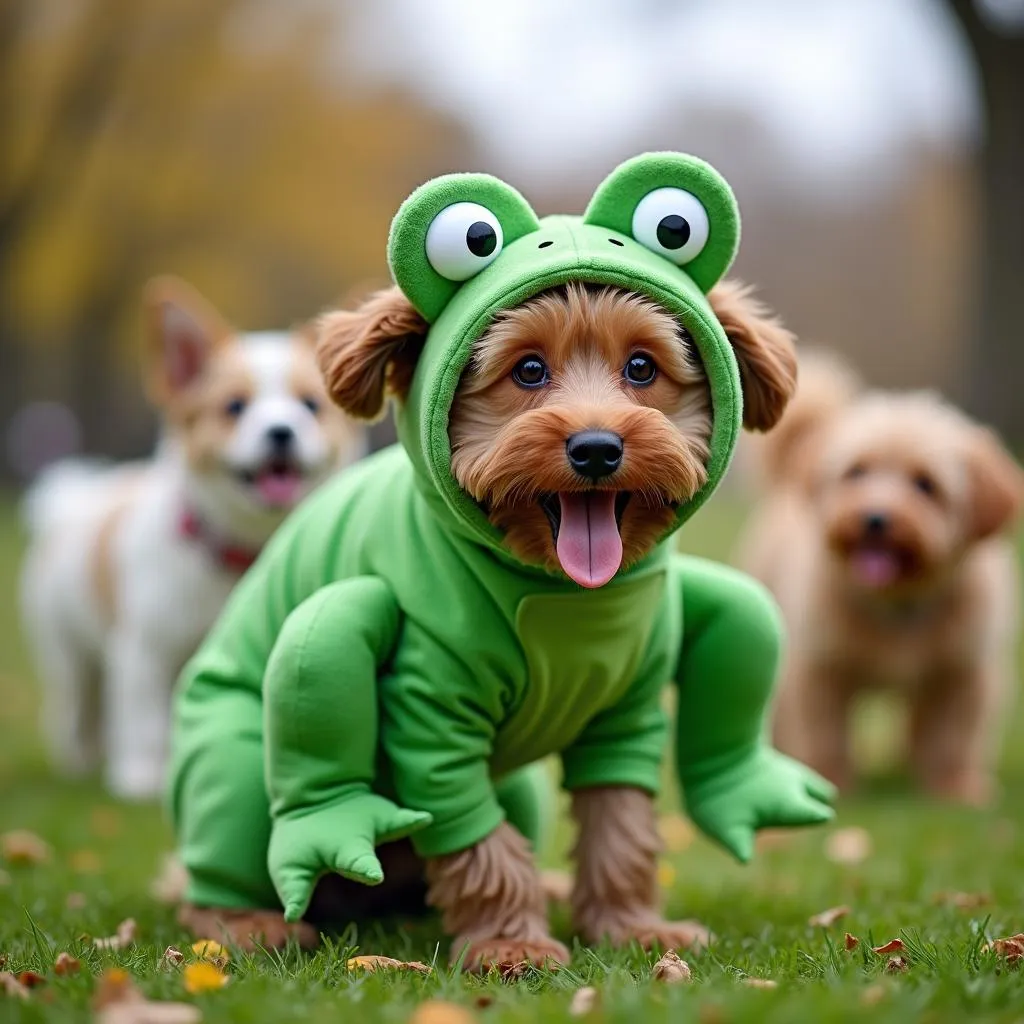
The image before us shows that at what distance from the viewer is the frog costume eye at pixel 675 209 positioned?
9.94 feet

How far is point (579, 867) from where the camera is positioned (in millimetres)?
3395

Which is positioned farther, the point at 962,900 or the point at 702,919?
the point at 962,900

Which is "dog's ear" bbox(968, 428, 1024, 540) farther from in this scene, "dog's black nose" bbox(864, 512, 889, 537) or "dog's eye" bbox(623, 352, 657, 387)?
"dog's eye" bbox(623, 352, 657, 387)

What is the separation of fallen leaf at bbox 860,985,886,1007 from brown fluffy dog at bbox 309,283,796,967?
0.80 m

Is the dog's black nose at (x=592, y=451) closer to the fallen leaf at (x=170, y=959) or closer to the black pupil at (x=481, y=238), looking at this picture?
the black pupil at (x=481, y=238)

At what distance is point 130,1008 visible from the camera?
92.7 inches

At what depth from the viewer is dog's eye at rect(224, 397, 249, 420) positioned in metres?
6.01

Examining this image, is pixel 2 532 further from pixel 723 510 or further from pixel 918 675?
pixel 918 675

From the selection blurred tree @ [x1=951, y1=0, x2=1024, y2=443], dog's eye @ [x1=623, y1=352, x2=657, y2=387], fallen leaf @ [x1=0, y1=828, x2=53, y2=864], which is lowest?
fallen leaf @ [x1=0, y1=828, x2=53, y2=864]

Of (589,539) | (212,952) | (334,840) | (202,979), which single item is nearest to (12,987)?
(202,979)

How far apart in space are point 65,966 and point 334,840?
1.87 ft

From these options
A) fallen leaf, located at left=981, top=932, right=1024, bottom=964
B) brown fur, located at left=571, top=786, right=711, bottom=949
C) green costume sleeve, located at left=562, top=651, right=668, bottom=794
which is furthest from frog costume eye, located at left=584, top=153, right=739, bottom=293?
fallen leaf, located at left=981, top=932, right=1024, bottom=964

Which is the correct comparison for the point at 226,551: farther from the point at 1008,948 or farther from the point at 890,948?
the point at 1008,948

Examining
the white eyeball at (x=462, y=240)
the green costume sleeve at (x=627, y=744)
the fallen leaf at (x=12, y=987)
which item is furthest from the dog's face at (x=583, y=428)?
the fallen leaf at (x=12, y=987)
